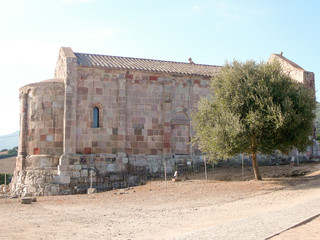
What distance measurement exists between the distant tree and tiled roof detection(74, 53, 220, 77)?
5.34m

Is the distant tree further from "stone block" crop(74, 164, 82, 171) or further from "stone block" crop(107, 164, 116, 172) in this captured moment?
"stone block" crop(74, 164, 82, 171)

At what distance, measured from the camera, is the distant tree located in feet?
65.3

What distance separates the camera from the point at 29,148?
24750 mm

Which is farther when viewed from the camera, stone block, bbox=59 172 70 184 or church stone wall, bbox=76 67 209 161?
church stone wall, bbox=76 67 209 161

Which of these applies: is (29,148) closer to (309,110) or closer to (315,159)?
(309,110)

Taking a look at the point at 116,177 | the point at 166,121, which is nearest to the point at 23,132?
the point at 116,177

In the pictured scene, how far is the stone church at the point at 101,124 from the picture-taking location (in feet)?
79.0

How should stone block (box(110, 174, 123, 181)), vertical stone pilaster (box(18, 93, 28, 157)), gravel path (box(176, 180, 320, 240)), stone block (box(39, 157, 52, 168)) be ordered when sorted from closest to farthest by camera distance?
gravel path (box(176, 180, 320, 240))
stone block (box(39, 157, 52, 168))
stone block (box(110, 174, 123, 181))
vertical stone pilaster (box(18, 93, 28, 157))

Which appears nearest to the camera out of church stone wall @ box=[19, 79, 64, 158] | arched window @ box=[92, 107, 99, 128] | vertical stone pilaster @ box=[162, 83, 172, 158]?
church stone wall @ box=[19, 79, 64, 158]

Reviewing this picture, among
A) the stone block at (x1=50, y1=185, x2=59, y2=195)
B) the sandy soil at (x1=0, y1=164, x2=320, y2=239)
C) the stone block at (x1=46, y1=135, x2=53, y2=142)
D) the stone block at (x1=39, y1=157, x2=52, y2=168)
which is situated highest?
the stone block at (x1=46, y1=135, x2=53, y2=142)

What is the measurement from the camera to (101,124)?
2523 cm

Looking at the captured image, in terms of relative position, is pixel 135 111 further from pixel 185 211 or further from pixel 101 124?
pixel 185 211

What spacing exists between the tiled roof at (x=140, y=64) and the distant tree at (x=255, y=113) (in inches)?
210

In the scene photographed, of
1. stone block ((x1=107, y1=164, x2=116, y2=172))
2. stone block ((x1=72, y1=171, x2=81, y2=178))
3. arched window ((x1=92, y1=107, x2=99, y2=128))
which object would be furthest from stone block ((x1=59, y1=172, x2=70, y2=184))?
arched window ((x1=92, y1=107, x2=99, y2=128))
